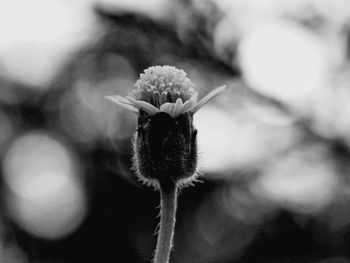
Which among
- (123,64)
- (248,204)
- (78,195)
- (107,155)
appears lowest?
(78,195)

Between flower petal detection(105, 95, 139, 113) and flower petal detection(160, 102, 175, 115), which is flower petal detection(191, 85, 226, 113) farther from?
flower petal detection(105, 95, 139, 113)

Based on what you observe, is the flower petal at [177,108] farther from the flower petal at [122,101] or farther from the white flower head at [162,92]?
the flower petal at [122,101]

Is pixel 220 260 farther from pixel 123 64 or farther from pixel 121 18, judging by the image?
pixel 121 18

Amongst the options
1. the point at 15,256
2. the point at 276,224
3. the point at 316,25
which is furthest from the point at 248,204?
the point at 15,256

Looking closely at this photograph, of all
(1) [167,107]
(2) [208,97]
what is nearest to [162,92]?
(1) [167,107]

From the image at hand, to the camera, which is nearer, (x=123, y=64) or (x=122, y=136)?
(x=123, y=64)

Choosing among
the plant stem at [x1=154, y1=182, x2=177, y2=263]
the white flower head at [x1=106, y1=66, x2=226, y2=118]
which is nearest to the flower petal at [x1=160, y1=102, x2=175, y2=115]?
the white flower head at [x1=106, y1=66, x2=226, y2=118]
